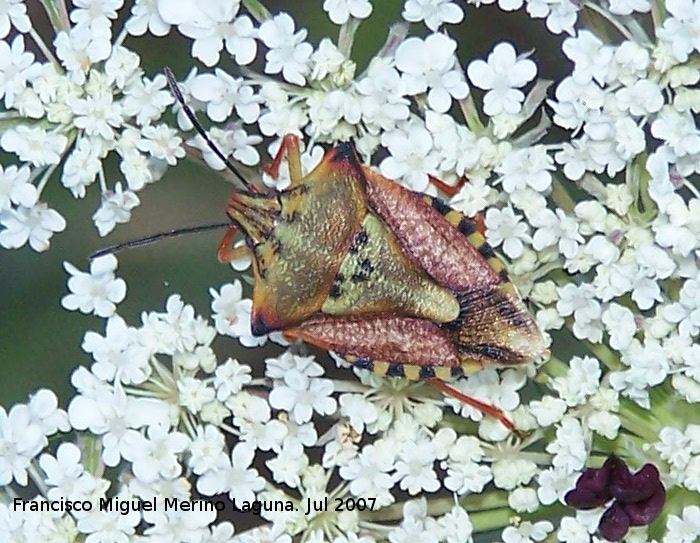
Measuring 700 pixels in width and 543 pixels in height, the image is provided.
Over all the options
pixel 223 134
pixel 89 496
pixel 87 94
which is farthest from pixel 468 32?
pixel 89 496

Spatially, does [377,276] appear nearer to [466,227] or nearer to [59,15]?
[466,227]

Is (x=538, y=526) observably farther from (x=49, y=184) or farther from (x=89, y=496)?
(x=49, y=184)

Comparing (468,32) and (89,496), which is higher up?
(468,32)

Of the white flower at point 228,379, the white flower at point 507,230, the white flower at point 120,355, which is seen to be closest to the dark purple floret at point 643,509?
the white flower at point 507,230

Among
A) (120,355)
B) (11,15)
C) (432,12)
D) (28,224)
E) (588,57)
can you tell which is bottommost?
(120,355)

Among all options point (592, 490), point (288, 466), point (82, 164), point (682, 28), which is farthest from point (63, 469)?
point (682, 28)

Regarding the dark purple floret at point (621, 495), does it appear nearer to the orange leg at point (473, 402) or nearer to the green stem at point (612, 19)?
the orange leg at point (473, 402)
